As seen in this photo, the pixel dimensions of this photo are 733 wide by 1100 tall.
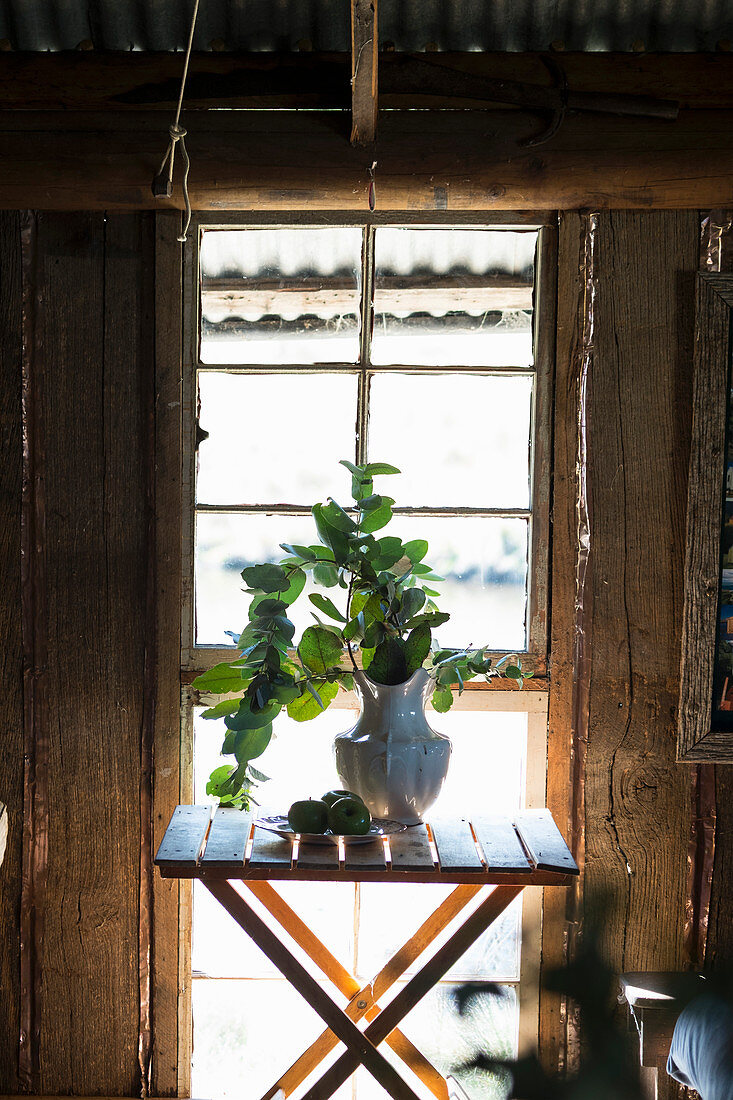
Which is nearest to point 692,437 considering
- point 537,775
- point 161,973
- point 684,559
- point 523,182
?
point 684,559

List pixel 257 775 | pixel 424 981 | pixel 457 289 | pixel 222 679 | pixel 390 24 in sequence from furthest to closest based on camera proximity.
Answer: pixel 457 289 → pixel 390 24 → pixel 257 775 → pixel 222 679 → pixel 424 981

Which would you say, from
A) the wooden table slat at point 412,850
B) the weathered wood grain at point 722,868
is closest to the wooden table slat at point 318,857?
the wooden table slat at point 412,850

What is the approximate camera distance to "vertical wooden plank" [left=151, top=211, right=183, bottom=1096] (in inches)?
90.2

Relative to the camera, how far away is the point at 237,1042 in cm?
237

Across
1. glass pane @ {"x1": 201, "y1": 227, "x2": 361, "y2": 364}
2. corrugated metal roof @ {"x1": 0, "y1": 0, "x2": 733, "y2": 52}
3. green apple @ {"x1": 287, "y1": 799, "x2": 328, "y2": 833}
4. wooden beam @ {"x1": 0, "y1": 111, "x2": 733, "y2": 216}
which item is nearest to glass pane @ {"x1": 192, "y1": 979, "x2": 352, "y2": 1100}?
green apple @ {"x1": 287, "y1": 799, "x2": 328, "y2": 833}

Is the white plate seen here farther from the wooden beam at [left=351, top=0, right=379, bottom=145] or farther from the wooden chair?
the wooden beam at [left=351, top=0, right=379, bottom=145]

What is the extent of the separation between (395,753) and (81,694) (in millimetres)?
930

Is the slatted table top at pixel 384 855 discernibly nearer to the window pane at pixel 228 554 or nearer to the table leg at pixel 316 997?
the table leg at pixel 316 997

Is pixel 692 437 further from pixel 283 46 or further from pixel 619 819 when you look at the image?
pixel 283 46

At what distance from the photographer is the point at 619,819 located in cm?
228

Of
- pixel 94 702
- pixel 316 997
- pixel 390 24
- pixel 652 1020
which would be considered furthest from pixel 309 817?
pixel 390 24

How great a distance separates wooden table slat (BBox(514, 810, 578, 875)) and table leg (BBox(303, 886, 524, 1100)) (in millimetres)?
95

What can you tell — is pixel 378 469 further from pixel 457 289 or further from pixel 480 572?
pixel 457 289

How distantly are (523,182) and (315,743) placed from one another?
1594mm
